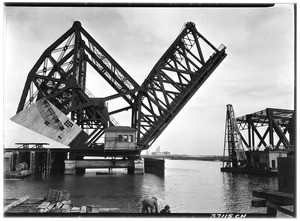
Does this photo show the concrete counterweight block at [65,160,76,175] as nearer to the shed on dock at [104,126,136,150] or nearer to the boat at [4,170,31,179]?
the shed on dock at [104,126,136,150]

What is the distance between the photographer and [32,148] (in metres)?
33.6

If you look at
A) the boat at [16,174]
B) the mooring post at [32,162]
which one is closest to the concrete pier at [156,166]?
the mooring post at [32,162]

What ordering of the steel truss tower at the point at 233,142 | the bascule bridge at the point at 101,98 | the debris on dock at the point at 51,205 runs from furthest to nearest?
the steel truss tower at the point at 233,142 → the bascule bridge at the point at 101,98 → the debris on dock at the point at 51,205

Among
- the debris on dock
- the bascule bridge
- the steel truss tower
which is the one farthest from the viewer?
the steel truss tower

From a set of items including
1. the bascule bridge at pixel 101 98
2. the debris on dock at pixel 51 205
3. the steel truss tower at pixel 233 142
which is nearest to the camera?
the debris on dock at pixel 51 205

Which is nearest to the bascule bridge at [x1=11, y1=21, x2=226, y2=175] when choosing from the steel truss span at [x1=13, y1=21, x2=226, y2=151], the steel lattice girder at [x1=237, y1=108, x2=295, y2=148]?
the steel truss span at [x1=13, y1=21, x2=226, y2=151]

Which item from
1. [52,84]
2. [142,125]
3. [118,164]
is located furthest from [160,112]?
[52,84]

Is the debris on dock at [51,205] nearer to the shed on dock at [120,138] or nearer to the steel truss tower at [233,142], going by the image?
the shed on dock at [120,138]

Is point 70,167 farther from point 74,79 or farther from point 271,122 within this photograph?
point 271,122

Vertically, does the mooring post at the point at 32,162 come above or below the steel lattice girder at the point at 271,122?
below

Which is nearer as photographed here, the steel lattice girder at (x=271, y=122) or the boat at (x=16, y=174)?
the boat at (x=16, y=174)

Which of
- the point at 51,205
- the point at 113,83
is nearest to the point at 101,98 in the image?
the point at 113,83

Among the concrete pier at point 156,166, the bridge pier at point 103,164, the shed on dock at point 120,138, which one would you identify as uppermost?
the shed on dock at point 120,138

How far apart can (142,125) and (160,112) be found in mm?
2945
